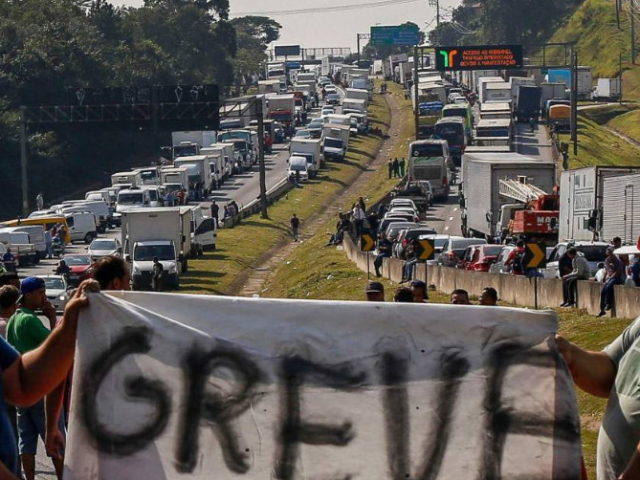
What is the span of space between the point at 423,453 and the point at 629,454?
96cm

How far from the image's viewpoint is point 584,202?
4706 centimetres

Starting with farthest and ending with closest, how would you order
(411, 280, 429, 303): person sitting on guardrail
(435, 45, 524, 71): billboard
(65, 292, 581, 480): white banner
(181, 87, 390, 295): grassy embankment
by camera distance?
(435, 45, 524, 71): billboard
(181, 87, 390, 295): grassy embankment
(411, 280, 429, 303): person sitting on guardrail
(65, 292, 581, 480): white banner

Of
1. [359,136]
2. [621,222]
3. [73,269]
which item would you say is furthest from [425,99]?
[621,222]

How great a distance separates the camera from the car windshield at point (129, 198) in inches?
3253

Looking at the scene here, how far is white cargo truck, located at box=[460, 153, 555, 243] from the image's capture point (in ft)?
205

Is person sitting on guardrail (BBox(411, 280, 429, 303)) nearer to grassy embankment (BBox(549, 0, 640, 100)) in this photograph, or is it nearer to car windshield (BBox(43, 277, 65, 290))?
car windshield (BBox(43, 277, 65, 290))

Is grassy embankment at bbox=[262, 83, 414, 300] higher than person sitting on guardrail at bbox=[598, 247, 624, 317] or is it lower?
lower

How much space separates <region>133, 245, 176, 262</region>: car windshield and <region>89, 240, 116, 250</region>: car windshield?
25.3 feet

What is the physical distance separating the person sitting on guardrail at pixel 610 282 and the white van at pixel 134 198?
180 ft

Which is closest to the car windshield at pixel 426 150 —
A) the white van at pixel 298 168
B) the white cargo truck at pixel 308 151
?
the white van at pixel 298 168

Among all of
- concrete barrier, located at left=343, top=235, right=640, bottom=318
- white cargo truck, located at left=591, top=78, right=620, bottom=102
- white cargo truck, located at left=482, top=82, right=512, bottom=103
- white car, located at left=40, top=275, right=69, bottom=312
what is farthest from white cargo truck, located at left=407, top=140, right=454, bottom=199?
white cargo truck, located at left=591, top=78, right=620, bottom=102

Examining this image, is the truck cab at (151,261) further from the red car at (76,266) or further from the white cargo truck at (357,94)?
the white cargo truck at (357,94)

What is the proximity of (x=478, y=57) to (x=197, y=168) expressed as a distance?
27735mm

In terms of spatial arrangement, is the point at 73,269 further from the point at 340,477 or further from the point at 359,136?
the point at 359,136
